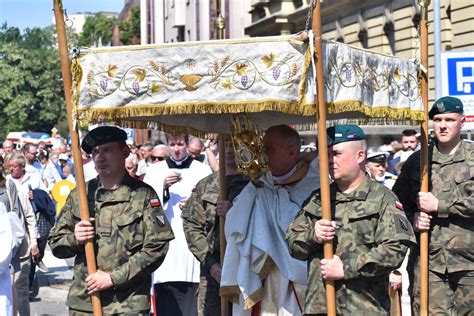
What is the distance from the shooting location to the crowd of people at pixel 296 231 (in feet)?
21.7

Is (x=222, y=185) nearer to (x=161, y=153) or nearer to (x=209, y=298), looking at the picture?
(x=209, y=298)

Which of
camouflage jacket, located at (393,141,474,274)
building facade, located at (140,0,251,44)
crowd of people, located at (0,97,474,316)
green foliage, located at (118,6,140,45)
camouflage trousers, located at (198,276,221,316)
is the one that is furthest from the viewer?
green foliage, located at (118,6,140,45)

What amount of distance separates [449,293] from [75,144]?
9.47ft

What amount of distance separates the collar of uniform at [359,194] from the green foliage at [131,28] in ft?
255

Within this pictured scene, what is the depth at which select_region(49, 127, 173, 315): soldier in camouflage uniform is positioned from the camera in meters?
7.43

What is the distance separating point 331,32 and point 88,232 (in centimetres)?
3042

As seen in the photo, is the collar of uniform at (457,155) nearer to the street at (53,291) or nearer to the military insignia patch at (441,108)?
the military insignia patch at (441,108)

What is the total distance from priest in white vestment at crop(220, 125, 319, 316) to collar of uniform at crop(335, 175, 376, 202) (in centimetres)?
72

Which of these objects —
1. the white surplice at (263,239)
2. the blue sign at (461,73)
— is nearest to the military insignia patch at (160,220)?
the white surplice at (263,239)

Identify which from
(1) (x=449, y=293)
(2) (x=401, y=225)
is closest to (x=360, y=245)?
(2) (x=401, y=225)

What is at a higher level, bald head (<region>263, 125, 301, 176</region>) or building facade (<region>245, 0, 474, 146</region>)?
building facade (<region>245, 0, 474, 146</region>)

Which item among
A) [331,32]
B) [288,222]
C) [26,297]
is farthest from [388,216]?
[331,32]

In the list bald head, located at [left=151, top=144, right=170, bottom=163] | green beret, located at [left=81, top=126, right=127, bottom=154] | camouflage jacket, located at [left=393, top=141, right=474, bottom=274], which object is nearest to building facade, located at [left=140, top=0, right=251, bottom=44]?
bald head, located at [left=151, top=144, right=170, bottom=163]

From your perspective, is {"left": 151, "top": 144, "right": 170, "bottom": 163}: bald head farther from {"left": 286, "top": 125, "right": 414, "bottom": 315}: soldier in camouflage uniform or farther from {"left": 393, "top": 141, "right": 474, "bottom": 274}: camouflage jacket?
{"left": 286, "top": 125, "right": 414, "bottom": 315}: soldier in camouflage uniform
